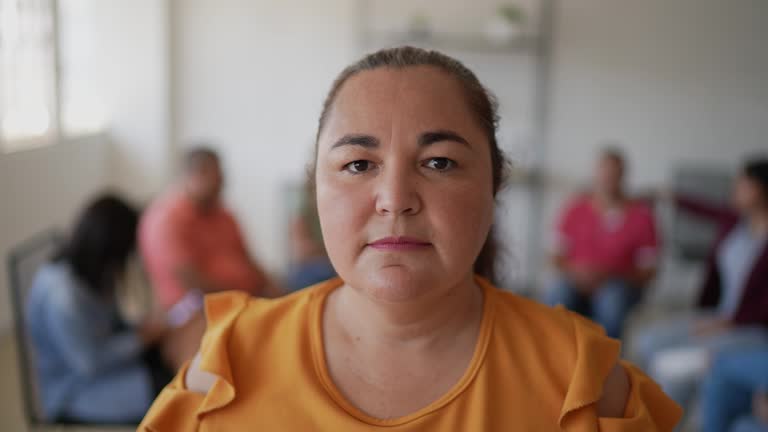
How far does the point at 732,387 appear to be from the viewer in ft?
8.18

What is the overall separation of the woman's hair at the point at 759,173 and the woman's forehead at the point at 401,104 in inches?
97.4

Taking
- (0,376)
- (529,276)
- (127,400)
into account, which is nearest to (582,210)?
(529,276)

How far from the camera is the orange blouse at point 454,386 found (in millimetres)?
914

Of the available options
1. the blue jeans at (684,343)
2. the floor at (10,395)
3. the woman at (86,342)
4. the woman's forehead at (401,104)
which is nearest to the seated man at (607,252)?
the blue jeans at (684,343)

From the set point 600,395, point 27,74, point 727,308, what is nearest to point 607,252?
point 727,308

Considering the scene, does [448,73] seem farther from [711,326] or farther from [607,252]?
[607,252]

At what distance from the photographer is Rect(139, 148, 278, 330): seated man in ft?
9.75

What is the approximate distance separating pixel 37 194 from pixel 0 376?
1.16 metres

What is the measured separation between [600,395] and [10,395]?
2.94m

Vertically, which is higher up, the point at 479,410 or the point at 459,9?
the point at 459,9

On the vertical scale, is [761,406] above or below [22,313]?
below

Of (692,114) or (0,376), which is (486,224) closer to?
(0,376)

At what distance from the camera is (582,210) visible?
3766 mm

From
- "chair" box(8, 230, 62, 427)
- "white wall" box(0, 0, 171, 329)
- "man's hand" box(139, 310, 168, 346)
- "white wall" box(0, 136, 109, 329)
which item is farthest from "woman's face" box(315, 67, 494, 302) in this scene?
"white wall" box(0, 0, 171, 329)
